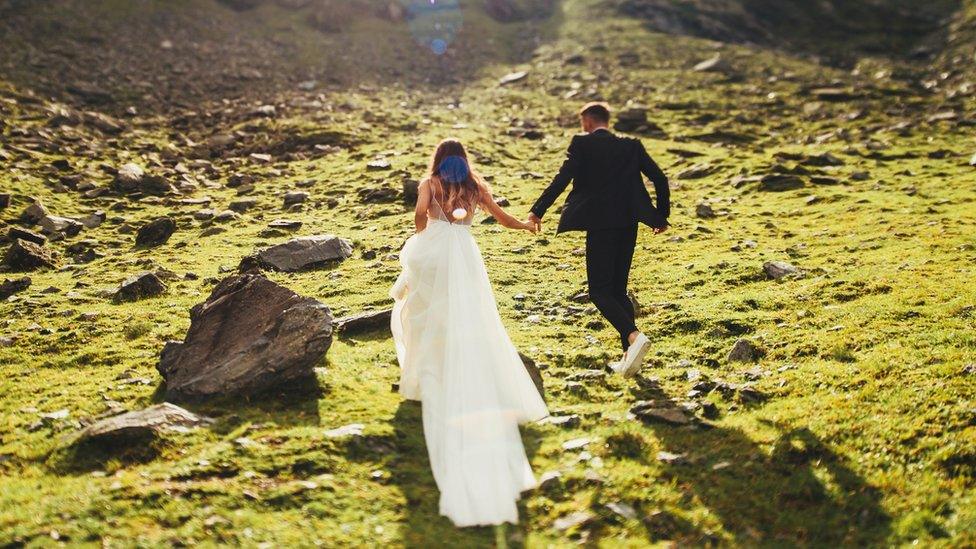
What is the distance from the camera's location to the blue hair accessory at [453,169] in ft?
30.0

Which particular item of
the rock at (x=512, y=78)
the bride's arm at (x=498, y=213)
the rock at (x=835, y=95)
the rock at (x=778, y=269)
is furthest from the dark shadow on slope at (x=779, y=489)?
the rock at (x=512, y=78)

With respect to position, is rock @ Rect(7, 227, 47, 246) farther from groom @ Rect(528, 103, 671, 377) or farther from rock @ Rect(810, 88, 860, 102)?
rock @ Rect(810, 88, 860, 102)

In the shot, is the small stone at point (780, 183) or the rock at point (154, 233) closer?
the rock at point (154, 233)

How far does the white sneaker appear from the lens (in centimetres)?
952

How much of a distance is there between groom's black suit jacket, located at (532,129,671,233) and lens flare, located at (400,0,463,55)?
47.1m

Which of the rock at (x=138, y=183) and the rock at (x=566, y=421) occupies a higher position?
the rock at (x=138, y=183)

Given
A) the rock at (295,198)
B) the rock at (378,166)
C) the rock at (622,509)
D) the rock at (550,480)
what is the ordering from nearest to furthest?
the rock at (622,509) < the rock at (550,480) < the rock at (295,198) < the rock at (378,166)

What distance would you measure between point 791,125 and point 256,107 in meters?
26.9

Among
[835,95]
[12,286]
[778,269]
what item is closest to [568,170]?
[778,269]

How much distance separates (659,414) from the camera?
859cm

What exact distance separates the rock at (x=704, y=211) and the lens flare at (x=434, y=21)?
3830 cm

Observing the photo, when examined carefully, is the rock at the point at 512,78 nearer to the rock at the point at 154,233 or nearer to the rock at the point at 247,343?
the rock at the point at 154,233

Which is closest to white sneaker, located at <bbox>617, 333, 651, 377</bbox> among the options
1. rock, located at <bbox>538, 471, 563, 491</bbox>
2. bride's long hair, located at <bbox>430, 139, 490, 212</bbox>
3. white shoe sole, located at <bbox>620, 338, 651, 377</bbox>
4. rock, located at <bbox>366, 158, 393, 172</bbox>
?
white shoe sole, located at <bbox>620, 338, 651, 377</bbox>

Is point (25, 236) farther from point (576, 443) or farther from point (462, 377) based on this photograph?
point (576, 443)
